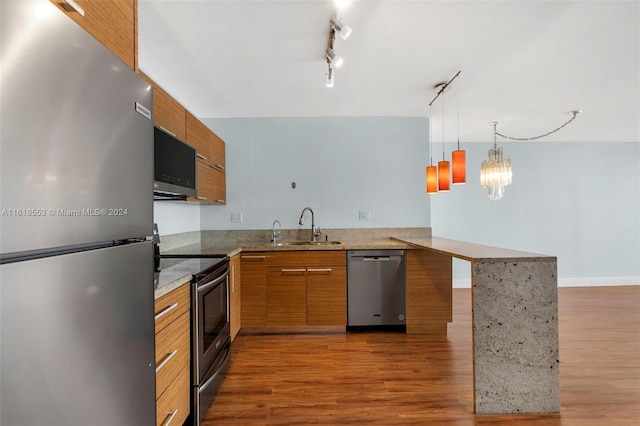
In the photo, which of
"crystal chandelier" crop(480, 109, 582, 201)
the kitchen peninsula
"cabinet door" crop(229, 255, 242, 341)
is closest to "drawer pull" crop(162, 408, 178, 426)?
"cabinet door" crop(229, 255, 242, 341)

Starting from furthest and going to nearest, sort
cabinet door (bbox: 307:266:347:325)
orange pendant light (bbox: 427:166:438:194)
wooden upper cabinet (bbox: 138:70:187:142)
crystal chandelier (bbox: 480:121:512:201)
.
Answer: crystal chandelier (bbox: 480:121:512:201) < cabinet door (bbox: 307:266:347:325) < orange pendant light (bbox: 427:166:438:194) < wooden upper cabinet (bbox: 138:70:187:142)

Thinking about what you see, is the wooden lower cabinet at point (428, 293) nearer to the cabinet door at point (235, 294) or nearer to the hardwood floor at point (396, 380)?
the hardwood floor at point (396, 380)

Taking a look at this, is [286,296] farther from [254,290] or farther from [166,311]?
[166,311]

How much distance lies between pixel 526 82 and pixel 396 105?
1.23m

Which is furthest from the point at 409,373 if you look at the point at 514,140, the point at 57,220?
the point at 514,140

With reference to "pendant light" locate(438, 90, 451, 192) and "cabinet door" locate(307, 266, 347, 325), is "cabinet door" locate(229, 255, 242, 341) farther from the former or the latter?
"pendant light" locate(438, 90, 451, 192)

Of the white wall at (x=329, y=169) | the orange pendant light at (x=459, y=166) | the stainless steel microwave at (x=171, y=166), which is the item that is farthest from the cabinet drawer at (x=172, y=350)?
the orange pendant light at (x=459, y=166)

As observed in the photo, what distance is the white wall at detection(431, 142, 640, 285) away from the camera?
507 centimetres

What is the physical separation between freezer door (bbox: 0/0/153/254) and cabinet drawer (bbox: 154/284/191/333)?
19.2 inches

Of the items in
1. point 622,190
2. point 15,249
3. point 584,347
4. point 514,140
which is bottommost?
point 584,347

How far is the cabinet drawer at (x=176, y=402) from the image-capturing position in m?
1.37

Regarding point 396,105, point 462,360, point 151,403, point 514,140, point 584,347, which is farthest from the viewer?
point 514,140

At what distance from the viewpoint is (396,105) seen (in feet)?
11.3

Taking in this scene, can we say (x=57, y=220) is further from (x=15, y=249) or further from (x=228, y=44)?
(x=228, y=44)
